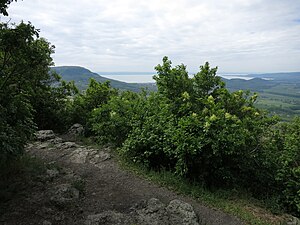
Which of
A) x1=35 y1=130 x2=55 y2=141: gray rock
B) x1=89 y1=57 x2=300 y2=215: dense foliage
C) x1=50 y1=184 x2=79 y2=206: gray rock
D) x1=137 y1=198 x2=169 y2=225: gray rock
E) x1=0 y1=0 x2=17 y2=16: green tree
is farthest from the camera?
x1=35 y1=130 x2=55 y2=141: gray rock

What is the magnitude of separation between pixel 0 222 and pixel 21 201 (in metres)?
0.78

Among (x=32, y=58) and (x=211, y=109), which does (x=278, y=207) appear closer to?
(x=211, y=109)

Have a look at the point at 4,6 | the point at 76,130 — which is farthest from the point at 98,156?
the point at 4,6

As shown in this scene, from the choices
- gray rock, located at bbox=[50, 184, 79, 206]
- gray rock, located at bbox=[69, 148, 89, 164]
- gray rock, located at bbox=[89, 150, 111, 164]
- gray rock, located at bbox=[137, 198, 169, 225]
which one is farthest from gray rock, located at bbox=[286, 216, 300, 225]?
gray rock, located at bbox=[69, 148, 89, 164]

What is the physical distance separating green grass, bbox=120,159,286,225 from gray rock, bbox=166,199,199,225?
3.19 feet

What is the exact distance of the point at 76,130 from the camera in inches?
523

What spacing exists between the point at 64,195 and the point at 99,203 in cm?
79

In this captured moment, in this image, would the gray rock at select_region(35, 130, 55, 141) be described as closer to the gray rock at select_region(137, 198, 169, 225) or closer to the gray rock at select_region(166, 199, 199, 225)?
the gray rock at select_region(137, 198, 169, 225)

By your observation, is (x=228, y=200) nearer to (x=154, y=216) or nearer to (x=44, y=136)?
(x=154, y=216)

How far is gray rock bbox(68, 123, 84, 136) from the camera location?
1309cm

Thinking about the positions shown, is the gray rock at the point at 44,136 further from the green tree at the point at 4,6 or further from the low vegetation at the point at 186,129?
the green tree at the point at 4,6

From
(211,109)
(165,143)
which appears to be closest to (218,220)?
(165,143)

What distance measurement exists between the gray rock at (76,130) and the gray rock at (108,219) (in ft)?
27.1

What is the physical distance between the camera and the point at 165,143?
301 inches
